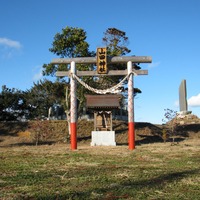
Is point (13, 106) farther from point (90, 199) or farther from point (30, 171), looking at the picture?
point (90, 199)

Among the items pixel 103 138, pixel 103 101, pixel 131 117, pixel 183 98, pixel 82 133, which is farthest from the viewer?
pixel 183 98

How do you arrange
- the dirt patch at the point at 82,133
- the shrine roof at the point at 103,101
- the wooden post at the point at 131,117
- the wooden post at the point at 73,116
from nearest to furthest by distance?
1. the wooden post at the point at 131,117
2. the wooden post at the point at 73,116
3. the shrine roof at the point at 103,101
4. the dirt patch at the point at 82,133

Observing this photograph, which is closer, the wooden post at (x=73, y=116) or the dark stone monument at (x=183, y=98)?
the wooden post at (x=73, y=116)

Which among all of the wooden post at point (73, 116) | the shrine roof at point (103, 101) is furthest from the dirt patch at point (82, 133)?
the wooden post at point (73, 116)

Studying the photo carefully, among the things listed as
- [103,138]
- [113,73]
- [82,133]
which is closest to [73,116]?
[113,73]

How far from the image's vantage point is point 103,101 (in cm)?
2184

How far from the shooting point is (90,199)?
484 cm

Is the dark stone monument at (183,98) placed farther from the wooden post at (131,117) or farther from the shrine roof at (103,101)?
the wooden post at (131,117)

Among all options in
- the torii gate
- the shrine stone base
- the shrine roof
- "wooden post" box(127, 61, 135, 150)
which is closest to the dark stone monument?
the shrine roof

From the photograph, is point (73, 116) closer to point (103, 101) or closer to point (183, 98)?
point (103, 101)

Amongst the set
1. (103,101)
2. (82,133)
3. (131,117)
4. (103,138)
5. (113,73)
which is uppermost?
(113,73)

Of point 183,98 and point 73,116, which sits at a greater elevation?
point 183,98

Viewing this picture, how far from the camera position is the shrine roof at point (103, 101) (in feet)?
70.6

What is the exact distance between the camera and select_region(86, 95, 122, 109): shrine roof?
21531mm
